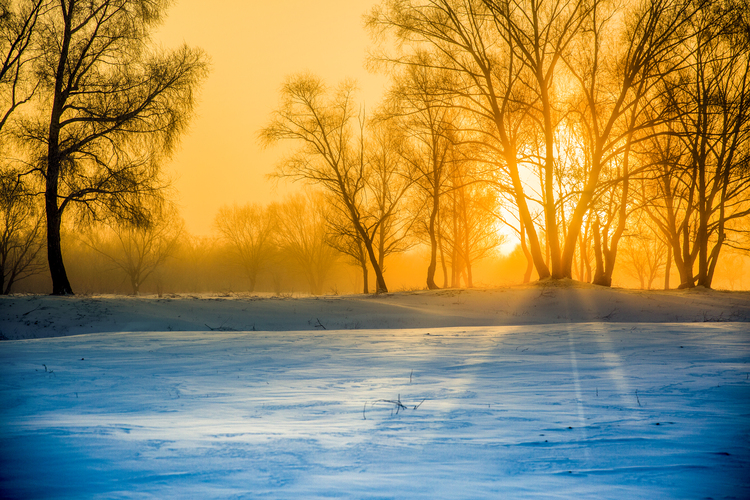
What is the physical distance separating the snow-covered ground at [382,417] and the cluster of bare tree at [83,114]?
27.7ft

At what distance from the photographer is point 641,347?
570cm

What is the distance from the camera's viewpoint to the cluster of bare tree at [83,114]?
44.5 feet

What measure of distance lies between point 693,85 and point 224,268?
49.8m

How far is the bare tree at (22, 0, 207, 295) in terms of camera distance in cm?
1370

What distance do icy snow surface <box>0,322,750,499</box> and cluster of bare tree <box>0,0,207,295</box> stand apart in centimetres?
978

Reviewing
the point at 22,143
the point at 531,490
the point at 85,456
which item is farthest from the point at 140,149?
the point at 531,490

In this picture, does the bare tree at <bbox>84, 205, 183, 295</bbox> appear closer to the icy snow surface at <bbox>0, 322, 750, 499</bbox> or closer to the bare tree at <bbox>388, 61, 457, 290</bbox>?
the bare tree at <bbox>388, 61, 457, 290</bbox>

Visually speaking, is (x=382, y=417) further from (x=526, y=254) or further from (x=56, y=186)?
(x=526, y=254)

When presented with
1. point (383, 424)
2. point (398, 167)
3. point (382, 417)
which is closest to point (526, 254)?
point (398, 167)

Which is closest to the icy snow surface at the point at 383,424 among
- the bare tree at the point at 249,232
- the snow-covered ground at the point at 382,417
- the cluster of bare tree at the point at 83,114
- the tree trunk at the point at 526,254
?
the snow-covered ground at the point at 382,417

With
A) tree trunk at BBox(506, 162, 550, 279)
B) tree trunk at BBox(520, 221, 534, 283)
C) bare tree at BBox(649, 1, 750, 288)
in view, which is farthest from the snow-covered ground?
tree trunk at BBox(520, 221, 534, 283)

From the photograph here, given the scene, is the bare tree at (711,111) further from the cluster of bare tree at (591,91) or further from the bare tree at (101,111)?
the bare tree at (101,111)

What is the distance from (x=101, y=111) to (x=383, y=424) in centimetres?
1483

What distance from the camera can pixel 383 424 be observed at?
9.06ft
